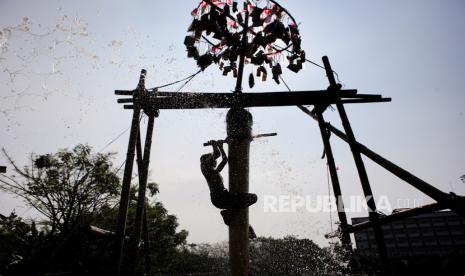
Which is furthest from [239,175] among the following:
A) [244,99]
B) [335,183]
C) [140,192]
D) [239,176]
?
[335,183]

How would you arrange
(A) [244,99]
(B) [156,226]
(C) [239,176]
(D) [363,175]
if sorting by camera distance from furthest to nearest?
1. (B) [156,226]
2. (A) [244,99]
3. (C) [239,176]
4. (D) [363,175]

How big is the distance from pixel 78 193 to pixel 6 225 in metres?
4.74

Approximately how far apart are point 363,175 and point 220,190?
2.79 metres

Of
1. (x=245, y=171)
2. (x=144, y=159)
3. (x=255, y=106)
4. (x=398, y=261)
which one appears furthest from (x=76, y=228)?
(x=398, y=261)

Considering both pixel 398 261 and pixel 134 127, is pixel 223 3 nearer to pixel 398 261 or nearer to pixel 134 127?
pixel 134 127

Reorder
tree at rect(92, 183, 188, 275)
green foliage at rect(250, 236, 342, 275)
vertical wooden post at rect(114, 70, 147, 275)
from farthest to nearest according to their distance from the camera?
tree at rect(92, 183, 188, 275)
green foliage at rect(250, 236, 342, 275)
vertical wooden post at rect(114, 70, 147, 275)

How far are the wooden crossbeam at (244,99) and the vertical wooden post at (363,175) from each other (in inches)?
14.1

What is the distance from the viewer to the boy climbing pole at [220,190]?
4844mm

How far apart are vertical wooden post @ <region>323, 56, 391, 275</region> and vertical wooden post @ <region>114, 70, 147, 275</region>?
152 inches

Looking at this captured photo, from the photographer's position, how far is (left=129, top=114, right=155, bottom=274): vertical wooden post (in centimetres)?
442

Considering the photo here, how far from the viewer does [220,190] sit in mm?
5555

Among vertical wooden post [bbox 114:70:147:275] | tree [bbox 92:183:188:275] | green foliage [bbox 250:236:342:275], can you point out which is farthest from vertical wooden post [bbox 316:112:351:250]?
tree [bbox 92:183:188:275]

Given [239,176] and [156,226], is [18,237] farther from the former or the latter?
[239,176]

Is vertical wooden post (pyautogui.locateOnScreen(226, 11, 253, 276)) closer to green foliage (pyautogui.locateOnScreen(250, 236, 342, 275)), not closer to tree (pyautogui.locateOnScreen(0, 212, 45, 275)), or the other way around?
green foliage (pyautogui.locateOnScreen(250, 236, 342, 275))
